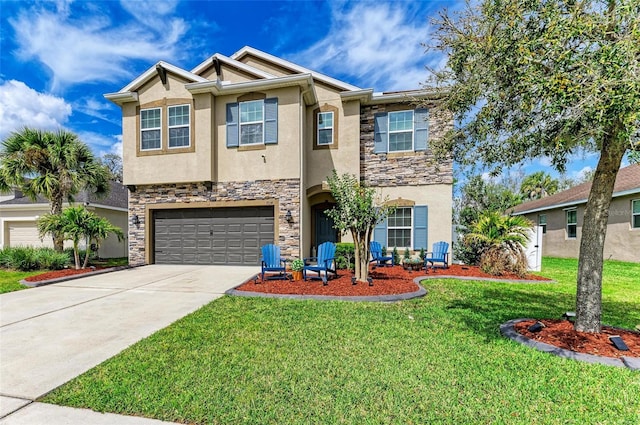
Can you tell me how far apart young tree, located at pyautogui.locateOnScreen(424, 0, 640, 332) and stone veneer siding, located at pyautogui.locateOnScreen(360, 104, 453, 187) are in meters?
7.54

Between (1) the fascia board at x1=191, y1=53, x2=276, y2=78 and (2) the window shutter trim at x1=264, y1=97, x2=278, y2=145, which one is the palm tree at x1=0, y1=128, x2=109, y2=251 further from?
(2) the window shutter trim at x1=264, y1=97, x2=278, y2=145

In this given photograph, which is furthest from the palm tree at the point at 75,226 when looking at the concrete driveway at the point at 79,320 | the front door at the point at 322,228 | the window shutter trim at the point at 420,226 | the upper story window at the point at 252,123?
the window shutter trim at the point at 420,226

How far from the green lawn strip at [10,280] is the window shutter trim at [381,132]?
1252cm

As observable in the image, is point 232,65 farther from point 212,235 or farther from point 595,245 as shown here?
point 595,245

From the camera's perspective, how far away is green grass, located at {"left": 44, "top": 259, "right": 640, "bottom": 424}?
2.74 meters

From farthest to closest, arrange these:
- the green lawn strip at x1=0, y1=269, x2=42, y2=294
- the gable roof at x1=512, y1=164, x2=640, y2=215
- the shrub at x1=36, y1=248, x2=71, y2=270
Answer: the gable roof at x1=512, y1=164, x2=640, y2=215, the shrub at x1=36, y1=248, x2=71, y2=270, the green lawn strip at x1=0, y1=269, x2=42, y2=294

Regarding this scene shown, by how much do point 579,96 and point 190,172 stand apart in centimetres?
1181

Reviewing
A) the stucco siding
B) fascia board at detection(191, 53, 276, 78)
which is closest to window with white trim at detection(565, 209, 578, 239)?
the stucco siding

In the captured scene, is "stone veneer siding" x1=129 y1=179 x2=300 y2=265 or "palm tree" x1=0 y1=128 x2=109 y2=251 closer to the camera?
"stone veneer siding" x1=129 y1=179 x2=300 y2=265

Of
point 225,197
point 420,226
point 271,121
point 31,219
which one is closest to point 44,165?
point 31,219

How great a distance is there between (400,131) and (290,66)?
5583mm

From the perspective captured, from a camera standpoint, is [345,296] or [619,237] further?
[619,237]

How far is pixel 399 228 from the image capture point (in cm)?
1241

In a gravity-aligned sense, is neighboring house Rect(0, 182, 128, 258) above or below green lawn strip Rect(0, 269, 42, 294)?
above
